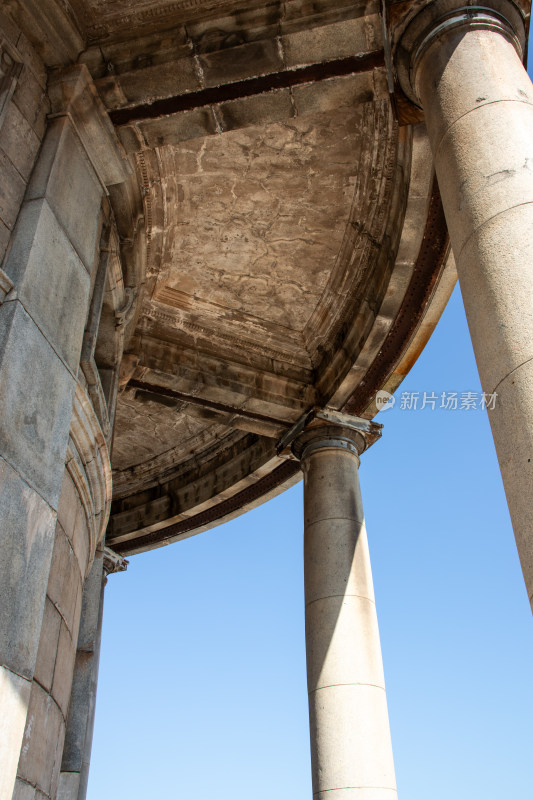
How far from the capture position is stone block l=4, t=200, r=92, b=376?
24.0 ft

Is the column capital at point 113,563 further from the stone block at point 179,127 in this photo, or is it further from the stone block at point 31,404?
the stone block at point 31,404

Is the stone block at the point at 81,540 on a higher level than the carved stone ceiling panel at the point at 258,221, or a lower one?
lower

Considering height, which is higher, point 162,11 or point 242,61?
point 162,11

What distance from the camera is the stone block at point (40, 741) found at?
7.24 meters

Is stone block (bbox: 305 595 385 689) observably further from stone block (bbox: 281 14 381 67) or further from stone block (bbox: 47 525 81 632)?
stone block (bbox: 281 14 381 67)

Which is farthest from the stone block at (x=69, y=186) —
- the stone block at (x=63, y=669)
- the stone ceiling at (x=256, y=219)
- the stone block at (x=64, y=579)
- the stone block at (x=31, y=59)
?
the stone block at (x=63, y=669)

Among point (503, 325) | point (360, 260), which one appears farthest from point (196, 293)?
point (503, 325)

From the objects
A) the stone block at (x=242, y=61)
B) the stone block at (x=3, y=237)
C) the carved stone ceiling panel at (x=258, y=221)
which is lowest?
the stone block at (x=3, y=237)

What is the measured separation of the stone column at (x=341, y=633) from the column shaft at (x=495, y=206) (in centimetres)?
815

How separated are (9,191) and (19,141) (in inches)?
32.6

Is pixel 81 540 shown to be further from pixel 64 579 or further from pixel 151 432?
pixel 151 432

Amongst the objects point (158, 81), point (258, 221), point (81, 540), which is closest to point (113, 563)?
point (81, 540)

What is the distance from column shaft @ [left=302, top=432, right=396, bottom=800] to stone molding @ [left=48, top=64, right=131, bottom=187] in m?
7.48

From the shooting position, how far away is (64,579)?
8.96 metres
